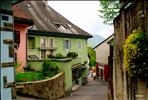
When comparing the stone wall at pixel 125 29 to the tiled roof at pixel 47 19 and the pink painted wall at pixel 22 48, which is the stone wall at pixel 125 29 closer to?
the pink painted wall at pixel 22 48

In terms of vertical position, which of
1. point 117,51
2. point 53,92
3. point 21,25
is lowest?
point 53,92

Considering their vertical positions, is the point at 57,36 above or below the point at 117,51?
above

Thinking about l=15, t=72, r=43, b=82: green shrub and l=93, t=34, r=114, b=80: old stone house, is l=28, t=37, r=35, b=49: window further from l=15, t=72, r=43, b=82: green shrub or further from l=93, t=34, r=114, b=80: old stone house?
l=93, t=34, r=114, b=80: old stone house

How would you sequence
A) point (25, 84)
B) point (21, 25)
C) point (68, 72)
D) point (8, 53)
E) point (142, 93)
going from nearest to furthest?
point (8, 53) → point (142, 93) → point (25, 84) → point (21, 25) → point (68, 72)

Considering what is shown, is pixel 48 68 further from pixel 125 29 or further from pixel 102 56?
pixel 102 56

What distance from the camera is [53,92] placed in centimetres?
3183

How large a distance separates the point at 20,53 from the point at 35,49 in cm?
902

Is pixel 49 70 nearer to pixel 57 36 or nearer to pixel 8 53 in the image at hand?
pixel 57 36

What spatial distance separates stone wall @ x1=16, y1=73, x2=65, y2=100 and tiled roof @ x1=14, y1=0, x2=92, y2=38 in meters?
12.5

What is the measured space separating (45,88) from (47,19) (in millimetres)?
21134

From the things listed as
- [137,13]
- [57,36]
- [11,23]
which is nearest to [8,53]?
[11,23]

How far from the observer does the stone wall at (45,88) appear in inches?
1134

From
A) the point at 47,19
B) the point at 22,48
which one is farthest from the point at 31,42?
the point at 22,48

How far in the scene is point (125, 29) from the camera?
16641mm
